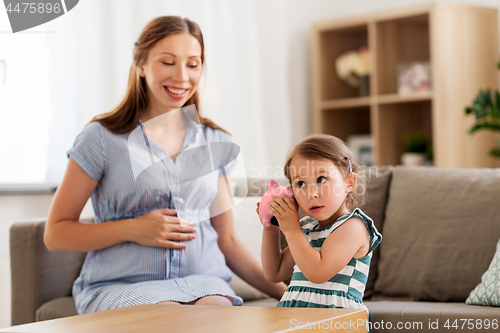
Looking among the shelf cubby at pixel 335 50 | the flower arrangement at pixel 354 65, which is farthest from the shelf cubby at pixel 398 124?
the shelf cubby at pixel 335 50

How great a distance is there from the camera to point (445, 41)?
2928mm

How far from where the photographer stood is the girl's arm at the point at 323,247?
3.75ft

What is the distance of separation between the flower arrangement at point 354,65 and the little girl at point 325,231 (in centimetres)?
216

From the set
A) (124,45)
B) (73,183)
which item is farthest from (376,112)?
(73,183)

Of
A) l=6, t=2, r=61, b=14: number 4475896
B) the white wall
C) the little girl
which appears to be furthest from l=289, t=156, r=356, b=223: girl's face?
l=6, t=2, r=61, b=14: number 4475896

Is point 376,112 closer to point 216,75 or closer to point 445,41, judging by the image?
point 445,41

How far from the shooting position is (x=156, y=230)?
4.70 feet

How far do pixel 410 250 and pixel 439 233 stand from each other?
97mm

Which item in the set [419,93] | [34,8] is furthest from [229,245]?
[419,93]

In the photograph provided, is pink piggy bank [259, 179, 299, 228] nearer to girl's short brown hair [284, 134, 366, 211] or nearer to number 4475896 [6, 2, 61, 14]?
girl's short brown hair [284, 134, 366, 211]

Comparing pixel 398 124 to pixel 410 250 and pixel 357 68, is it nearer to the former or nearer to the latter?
pixel 357 68

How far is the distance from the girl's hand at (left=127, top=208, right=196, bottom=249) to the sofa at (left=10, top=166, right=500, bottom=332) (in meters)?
0.31

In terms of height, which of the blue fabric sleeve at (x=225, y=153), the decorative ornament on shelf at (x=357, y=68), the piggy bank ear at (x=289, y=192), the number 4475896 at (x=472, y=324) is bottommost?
the number 4475896 at (x=472, y=324)

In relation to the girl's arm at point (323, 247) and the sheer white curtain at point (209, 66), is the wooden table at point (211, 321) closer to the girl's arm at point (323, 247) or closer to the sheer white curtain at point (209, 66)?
the girl's arm at point (323, 247)
